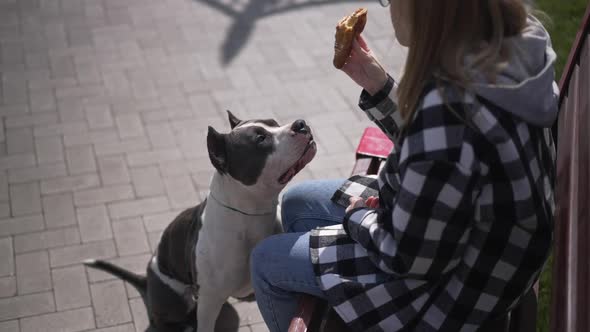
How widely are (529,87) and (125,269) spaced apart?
97.7 inches

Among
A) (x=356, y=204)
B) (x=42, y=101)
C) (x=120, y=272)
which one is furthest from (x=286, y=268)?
(x=42, y=101)

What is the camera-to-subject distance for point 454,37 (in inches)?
78.4

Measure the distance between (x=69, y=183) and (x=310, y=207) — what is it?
2.31 metres

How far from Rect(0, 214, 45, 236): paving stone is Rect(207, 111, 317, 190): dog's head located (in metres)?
1.92

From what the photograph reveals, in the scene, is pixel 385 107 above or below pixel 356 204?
above

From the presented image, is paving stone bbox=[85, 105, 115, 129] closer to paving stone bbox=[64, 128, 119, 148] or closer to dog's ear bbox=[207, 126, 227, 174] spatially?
paving stone bbox=[64, 128, 119, 148]

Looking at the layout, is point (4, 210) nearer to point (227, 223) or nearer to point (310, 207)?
point (227, 223)

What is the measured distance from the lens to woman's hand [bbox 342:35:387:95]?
2598 mm

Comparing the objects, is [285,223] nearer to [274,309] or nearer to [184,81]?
[274,309]

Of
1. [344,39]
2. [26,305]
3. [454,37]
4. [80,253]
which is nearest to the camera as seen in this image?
[454,37]

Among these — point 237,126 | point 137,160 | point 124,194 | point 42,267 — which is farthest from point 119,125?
point 237,126

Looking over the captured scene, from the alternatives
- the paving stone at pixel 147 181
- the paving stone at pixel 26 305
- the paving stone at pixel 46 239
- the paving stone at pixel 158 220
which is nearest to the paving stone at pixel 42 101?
the paving stone at pixel 147 181

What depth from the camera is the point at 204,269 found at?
2.99 metres

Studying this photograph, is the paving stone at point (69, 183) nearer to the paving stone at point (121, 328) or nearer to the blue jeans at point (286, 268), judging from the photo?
the paving stone at point (121, 328)
